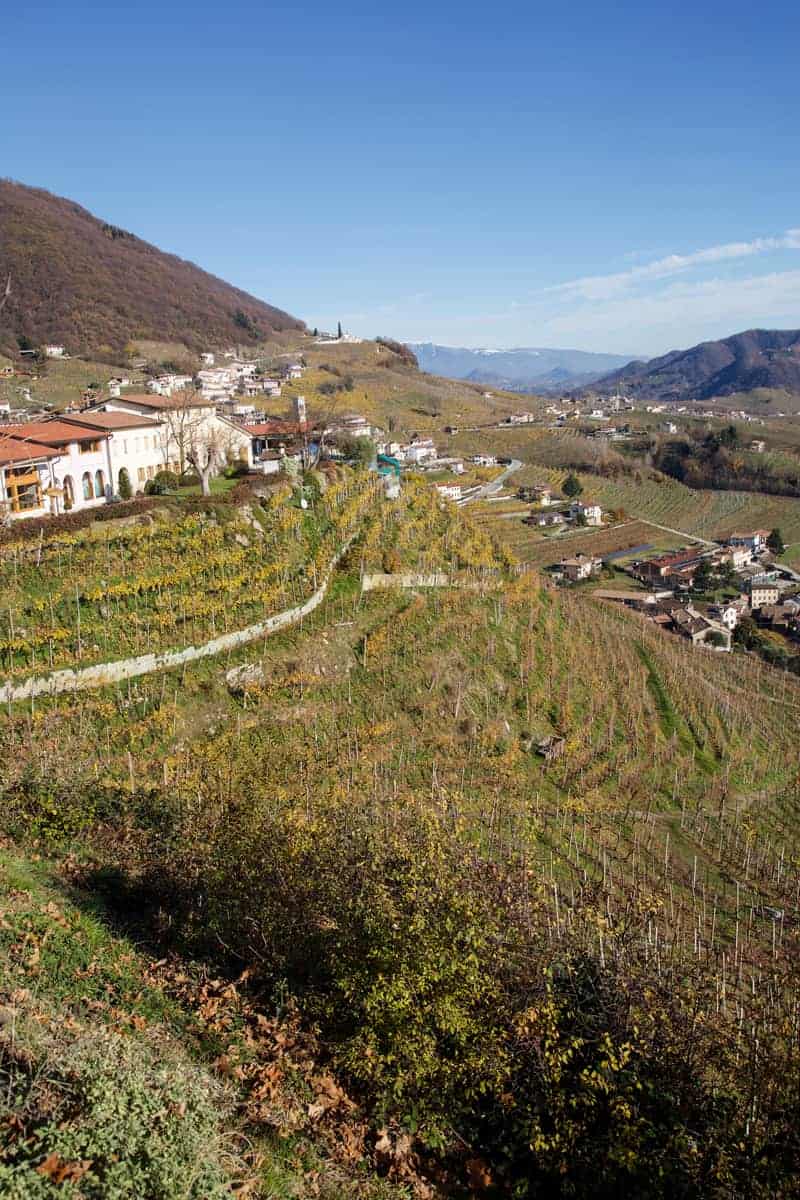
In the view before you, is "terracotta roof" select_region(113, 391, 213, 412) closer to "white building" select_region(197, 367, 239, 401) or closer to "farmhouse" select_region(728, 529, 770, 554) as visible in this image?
"white building" select_region(197, 367, 239, 401)

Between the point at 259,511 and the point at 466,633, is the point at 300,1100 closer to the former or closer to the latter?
the point at 466,633

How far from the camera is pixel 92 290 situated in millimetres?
111188

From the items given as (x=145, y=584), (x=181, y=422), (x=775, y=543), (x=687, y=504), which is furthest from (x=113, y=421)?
(x=687, y=504)

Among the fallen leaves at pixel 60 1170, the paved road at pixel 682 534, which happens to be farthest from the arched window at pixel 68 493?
the paved road at pixel 682 534

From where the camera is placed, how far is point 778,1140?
22.6 ft

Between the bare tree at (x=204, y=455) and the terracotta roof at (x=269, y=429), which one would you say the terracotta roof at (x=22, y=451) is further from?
the terracotta roof at (x=269, y=429)

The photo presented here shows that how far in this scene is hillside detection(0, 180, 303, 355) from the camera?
98500mm

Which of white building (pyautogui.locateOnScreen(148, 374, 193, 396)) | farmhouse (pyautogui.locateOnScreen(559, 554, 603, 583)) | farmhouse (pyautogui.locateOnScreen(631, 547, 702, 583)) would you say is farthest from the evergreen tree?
white building (pyautogui.locateOnScreen(148, 374, 193, 396))

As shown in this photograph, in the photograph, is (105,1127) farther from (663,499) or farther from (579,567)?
(663,499)

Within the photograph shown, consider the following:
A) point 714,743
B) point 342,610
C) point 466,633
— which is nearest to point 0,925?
point 342,610

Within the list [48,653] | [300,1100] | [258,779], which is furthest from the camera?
[48,653]

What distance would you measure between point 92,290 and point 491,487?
6770 cm

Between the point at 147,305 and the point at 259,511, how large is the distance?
106066 millimetres

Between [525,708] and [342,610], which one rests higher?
[342,610]
